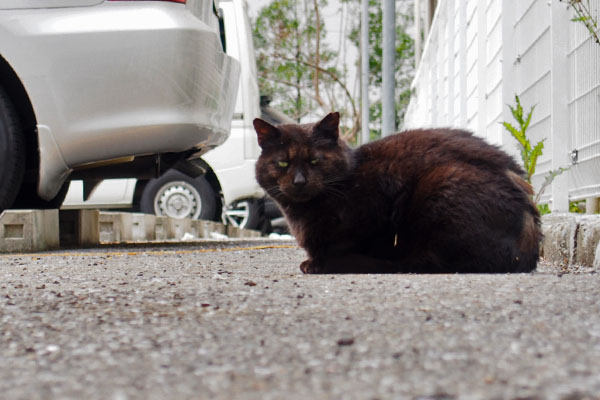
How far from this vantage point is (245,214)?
324 inches

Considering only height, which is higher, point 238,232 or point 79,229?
point 79,229

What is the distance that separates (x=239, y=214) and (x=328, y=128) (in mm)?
5174

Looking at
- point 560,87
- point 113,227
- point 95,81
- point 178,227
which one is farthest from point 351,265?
point 178,227

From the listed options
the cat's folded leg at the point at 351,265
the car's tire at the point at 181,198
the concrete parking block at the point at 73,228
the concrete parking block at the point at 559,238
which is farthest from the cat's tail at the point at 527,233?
the car's tire at the point at 181,198

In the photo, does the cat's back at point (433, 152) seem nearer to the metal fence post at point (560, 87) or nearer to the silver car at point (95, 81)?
the metal fence post at point (560, 87)

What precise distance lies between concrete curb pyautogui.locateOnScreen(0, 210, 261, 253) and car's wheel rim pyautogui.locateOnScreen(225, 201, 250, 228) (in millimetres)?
790

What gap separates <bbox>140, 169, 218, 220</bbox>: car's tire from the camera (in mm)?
7613

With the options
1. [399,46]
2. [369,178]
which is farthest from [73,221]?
[399,46]

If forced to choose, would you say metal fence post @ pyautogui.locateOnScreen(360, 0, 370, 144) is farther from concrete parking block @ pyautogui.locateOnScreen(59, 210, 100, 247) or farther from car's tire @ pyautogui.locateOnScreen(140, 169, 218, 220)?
concrete parking block @ pyautogui.locateOnScreen(59, 210, 100, 247)

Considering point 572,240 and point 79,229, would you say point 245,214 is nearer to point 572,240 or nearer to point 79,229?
point 79,229

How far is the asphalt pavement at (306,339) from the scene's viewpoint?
1037mm

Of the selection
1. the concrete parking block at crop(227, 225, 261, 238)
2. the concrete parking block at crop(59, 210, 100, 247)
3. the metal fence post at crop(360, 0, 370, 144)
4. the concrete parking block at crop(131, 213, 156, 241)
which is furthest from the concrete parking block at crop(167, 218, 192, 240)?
the metal fence post at crop(360, 0, 370, 144)

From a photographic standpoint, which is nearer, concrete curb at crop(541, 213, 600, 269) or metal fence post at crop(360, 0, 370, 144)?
concrete curb at crop(541, 213, 600, 269)

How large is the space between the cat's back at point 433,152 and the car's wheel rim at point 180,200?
4.77m
